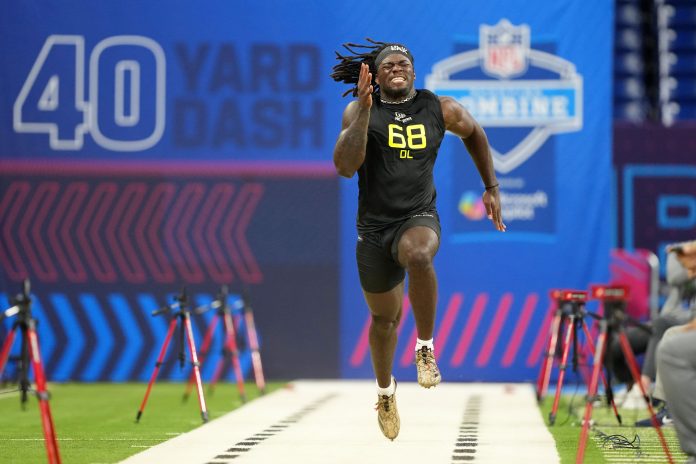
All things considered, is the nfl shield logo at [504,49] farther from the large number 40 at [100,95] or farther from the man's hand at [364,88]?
the man's hand at [364,88]

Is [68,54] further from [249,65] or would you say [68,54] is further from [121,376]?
[121,376]

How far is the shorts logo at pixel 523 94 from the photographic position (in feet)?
35.9

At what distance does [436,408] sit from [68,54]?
527 cm

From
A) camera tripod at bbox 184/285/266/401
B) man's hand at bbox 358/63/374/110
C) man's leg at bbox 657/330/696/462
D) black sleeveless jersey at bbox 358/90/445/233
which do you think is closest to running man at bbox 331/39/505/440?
black sleeveless jersey at bbox 358/90/445/233

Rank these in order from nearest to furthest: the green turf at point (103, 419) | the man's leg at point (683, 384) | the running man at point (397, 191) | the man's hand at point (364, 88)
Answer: the man's leg at point (683, 384) → the man's hand at point (364, 88) → the running man at point (397, 191) → the green turf at point (103, 419)

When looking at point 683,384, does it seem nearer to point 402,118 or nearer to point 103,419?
point 402,118

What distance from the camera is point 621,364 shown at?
8438 millimetres

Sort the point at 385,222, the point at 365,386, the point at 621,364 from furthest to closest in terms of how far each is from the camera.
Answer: the point at 365,386
the point at 621,364
the point at 385,222

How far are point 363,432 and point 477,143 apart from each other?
7.30 feet

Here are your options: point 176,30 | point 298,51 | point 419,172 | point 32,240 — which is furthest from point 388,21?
point 419,172

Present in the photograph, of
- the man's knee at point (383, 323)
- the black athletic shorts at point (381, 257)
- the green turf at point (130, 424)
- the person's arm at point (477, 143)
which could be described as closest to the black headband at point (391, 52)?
the person's arm at point (477, 143)

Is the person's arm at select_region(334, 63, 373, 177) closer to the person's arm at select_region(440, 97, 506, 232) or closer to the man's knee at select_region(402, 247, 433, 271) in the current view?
the man's knee at select_region(402, 247, 433, 271)

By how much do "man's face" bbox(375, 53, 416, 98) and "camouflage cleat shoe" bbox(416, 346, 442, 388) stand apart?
4.25ft

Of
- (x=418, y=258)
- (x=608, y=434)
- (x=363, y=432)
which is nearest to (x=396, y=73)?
(x=418, y=258)
